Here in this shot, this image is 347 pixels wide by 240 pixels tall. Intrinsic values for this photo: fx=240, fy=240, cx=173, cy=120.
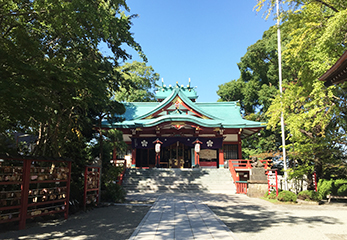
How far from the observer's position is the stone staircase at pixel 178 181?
15.1 m

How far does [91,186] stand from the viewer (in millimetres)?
8727

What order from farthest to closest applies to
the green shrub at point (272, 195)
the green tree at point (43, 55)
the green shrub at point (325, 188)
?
the green shrub at point (272, 195)
the green shrub at point (325, 188)
the green tree at point (43, 55)

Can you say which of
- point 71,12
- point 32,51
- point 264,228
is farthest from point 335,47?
point 32,51

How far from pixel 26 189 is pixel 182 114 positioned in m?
15.3

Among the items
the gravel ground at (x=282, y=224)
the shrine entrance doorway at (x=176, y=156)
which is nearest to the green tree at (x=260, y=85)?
the shrine entrance doorway at (x=176, y=156)

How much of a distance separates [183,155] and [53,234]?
16.7 meters

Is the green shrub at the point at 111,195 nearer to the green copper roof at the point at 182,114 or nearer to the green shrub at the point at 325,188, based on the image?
the green copper roof at the point at 182,114

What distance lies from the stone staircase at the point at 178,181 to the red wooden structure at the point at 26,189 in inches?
307

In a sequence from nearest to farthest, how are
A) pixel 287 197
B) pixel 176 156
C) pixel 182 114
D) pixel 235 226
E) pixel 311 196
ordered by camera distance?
pixel 235 226 → pixel 287 197 → pixel 311 196 → pixel 182 114 → pixel 176 156

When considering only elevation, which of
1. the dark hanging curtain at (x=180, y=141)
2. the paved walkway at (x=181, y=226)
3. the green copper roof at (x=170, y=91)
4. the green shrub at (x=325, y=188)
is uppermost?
the green copper roof at (x=170, y=91)

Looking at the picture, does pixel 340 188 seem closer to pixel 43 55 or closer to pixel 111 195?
pixel 111 195

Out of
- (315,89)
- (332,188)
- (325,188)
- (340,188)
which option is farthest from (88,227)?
(340,188)

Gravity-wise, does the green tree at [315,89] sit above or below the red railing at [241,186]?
above

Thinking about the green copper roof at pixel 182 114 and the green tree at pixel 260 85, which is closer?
the green copper roof at pixel 182 114
